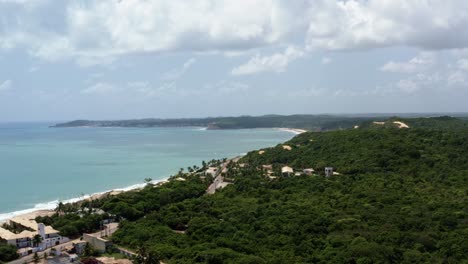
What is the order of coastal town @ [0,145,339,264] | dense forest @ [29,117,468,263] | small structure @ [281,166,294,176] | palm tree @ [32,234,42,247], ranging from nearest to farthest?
dense forest @ [29,117,468,263] < coastal town @ [0,145,339,264] < palm tree @ [32,234,42,247] < small structure @ [281,166,294,176]

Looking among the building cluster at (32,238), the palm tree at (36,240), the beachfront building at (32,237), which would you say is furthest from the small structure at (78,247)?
the beachfront building at (32,237)

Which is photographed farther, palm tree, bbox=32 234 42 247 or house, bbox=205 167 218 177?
house, bbox=205 167 218 177

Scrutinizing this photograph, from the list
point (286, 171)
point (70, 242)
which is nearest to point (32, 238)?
point (70, 242)

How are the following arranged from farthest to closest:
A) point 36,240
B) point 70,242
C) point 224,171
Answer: point 224,171 → point 70,242 → point 36,240

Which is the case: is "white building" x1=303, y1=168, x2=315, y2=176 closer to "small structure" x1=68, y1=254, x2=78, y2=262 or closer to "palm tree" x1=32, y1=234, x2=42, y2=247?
"small structure" x1=68, y1=254, x2=78, y2=262

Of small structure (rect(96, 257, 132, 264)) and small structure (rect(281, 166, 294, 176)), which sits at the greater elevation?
small structure (rect(281, 166, 294, 176))

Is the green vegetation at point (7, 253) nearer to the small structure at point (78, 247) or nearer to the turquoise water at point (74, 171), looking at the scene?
the small structure at point (78, 247)

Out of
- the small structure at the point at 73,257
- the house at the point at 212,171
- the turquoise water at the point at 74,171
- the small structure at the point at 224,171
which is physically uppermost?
the small structure at the point at 224,171

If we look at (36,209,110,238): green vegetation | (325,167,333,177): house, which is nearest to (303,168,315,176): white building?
(325,167,333,177): house

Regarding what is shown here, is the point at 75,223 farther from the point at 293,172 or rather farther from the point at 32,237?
the point at 293,172

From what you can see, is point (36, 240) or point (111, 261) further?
point (36, 240)
